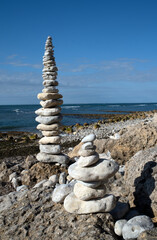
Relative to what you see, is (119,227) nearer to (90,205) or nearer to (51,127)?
(90,205)

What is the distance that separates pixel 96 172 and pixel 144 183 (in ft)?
4.11

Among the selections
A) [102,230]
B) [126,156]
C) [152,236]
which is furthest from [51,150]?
[152,236]

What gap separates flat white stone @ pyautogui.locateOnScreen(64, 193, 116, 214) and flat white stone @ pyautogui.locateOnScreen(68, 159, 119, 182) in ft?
1.35

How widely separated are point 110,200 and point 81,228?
751 millimetres

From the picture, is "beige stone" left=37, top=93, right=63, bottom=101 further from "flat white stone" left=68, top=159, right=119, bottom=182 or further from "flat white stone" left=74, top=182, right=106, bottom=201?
"flat white stone" left=74, top=182, right=106, bottom=201

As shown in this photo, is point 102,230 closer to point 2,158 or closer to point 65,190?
point 65,190

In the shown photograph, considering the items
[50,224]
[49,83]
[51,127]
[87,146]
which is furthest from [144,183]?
[49,83]

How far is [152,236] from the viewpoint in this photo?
3188 mm

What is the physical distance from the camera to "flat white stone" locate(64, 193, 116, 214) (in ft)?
13.5

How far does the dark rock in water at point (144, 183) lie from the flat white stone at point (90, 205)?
2.73 ft

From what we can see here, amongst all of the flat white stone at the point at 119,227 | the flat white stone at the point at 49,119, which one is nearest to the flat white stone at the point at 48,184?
the flat white stone at the point at 49,119

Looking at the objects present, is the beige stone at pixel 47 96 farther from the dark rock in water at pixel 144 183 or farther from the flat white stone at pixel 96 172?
the flat white stone at pixel 96 172

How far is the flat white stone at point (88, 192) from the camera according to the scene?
4.17 metres

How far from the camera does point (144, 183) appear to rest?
4742 mm
